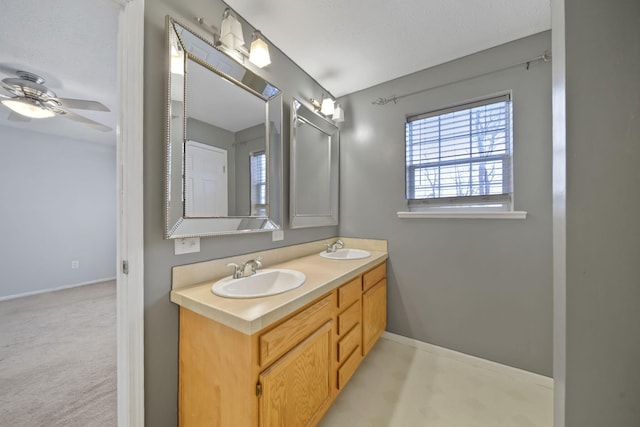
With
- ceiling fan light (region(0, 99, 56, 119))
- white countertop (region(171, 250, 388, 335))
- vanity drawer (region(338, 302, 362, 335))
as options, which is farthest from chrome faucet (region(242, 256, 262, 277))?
ceiling fan light (region(0, 99, 56, 119))

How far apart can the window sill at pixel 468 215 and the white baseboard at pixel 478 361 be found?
111cm

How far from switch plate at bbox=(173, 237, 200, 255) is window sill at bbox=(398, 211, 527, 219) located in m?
1.62

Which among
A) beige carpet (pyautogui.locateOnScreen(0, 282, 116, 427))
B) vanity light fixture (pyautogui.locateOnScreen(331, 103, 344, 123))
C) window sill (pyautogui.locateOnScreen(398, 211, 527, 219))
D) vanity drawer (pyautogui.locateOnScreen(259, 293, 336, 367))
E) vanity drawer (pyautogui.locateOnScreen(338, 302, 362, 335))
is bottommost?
beige carpet (pyautogui.locateOnScreen(0, 282, 116, 427))

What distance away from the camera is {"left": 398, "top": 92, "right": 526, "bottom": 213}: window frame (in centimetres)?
170

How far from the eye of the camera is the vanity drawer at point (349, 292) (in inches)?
55.0

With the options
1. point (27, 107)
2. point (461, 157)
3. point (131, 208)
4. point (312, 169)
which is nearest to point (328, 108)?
point (312, 169)

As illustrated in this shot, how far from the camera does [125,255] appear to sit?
994 mm

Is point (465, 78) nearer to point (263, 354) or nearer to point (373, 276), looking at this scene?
point (373, 276)

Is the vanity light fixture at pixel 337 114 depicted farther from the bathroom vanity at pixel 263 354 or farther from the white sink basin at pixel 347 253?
the bathroom vanity at pixel 263 354

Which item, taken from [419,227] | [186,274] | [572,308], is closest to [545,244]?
[419,227]

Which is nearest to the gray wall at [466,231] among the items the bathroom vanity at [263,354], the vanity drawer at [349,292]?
the vanity drawer at [349,292]

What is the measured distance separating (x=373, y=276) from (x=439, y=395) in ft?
2.81

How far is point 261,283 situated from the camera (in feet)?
4.50

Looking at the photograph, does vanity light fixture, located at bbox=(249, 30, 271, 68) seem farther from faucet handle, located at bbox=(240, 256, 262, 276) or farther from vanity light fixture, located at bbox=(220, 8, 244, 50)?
faucet handle, located at bbox=(240, 256, 262, 276)
